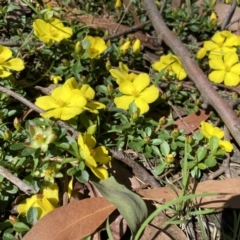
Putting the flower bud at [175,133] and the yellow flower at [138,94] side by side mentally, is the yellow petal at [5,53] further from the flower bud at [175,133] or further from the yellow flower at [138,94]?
the flower bud at [175,133]

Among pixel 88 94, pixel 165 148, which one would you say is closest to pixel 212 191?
pixel 165 148

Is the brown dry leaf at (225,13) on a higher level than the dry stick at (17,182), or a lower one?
higher

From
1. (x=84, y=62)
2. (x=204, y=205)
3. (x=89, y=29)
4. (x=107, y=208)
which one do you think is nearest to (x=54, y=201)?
(x=107, y=208)

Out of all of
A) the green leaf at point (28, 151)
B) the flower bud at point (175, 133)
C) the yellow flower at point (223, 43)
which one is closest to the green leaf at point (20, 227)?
the green leaf at point (28, 151)

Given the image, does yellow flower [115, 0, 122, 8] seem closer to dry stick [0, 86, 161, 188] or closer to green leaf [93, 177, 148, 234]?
dry stick [0, 86, 161, 188]

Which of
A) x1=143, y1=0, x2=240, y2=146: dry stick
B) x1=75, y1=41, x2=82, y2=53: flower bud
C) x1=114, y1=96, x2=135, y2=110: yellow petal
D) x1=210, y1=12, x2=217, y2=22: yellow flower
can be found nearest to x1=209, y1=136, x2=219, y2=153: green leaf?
x1=143, y1=0, x2=240, y2=146: dry stick

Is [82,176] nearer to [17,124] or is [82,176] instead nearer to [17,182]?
[17,182]
